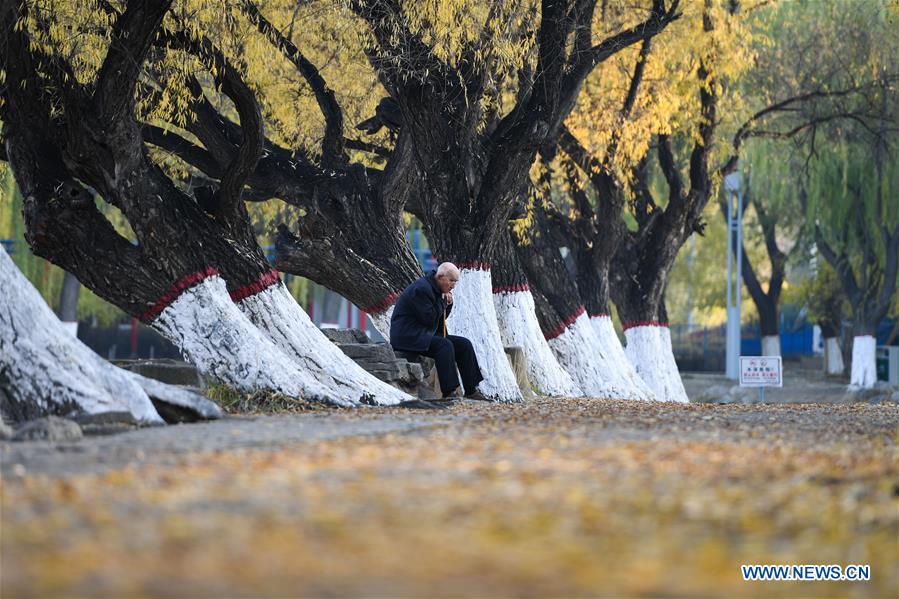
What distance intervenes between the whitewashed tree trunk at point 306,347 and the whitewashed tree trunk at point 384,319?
3.93 meters

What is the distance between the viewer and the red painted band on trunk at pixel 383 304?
58.6ft

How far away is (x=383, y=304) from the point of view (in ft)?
58.9

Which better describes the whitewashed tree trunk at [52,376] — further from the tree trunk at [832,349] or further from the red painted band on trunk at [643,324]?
the tree trunk at [832,349]

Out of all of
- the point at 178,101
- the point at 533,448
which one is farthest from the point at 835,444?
the point at 178,101

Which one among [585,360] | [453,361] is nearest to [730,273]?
[585,360]

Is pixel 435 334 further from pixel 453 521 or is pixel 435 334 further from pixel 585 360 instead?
pixel 453 521

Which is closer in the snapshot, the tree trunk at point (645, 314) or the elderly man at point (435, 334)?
the elderly man at point (435, 334)

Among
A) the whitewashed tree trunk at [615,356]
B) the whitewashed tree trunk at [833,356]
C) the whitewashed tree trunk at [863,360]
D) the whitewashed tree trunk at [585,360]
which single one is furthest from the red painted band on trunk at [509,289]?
the whitewashed tree trunk at [833,356]

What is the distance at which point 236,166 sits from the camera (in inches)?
541

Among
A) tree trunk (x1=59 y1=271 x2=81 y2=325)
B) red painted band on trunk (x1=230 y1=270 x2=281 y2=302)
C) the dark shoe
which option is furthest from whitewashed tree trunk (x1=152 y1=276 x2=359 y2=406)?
tree trunk (x1=59 y1=271 x2=81 y2=325)

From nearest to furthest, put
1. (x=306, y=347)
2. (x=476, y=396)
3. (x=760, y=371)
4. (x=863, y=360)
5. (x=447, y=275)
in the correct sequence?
Result: (x=306, y=347) → (x=447, y=275) → (x=476, y=396) → (x=760, y=371) → (x=863, y=360)

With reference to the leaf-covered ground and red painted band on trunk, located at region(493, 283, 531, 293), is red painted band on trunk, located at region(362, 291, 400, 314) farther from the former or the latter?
the leaf-covered ground

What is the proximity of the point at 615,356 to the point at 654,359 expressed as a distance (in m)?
3.37

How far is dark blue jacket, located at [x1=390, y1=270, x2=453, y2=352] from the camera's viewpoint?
605 inches
